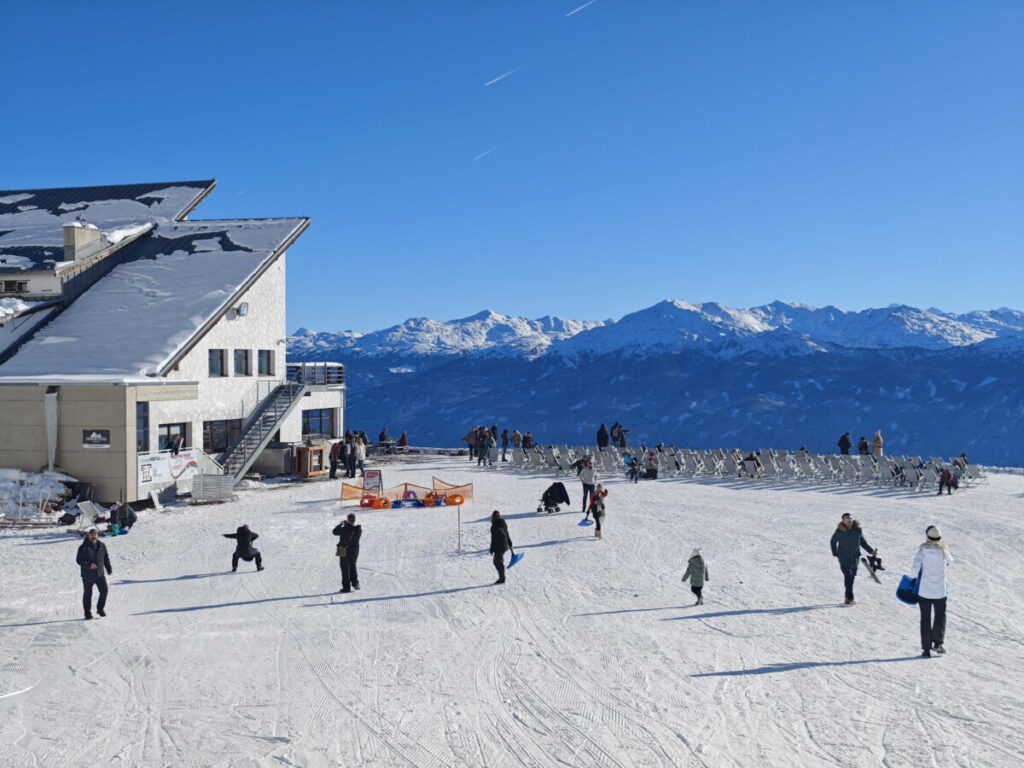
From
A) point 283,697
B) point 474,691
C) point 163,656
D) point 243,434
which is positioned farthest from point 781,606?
point 243,434

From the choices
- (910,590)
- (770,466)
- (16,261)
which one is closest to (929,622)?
(910,590)

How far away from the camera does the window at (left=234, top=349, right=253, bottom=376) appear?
3155 centimetres

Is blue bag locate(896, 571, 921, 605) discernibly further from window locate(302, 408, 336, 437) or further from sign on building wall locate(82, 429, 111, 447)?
window locate(302, 408, 336, 437)

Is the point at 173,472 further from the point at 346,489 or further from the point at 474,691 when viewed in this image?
the point at 474,691

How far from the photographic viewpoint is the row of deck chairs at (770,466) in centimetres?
2775

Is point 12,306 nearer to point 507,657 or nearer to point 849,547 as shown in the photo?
point 507,657

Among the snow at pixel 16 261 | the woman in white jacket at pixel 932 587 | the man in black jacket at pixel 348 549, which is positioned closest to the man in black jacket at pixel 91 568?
the man in black jacket at pixel 348 549

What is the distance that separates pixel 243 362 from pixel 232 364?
34.5 inches

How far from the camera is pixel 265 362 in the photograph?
33281 mm

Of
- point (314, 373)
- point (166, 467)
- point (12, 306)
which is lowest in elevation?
point (166, 467)

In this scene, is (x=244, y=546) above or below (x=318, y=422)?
below

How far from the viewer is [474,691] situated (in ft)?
31.3

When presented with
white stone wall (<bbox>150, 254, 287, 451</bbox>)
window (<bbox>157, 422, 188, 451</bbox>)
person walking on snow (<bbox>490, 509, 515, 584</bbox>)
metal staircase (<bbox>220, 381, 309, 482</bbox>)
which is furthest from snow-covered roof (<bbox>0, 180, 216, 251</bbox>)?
person walking on snow (<bbox>490, 509, 515, 584</bbox>)

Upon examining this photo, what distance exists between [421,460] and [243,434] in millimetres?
9669
